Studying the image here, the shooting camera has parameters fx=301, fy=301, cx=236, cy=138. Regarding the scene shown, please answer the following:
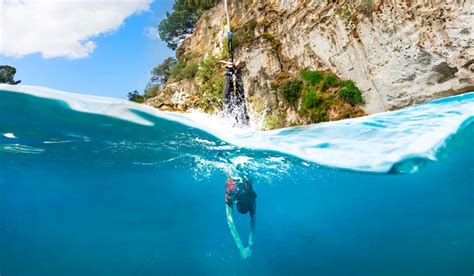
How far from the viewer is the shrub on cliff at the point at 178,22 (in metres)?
31.4

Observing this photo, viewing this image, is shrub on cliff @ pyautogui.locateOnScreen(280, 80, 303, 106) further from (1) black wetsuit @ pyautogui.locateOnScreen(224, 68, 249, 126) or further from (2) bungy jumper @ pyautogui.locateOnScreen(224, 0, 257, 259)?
(1) black wetsuit @ pyautogui.locateOnScreen(224, 68, 249, 126)

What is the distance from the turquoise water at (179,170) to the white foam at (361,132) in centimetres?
4

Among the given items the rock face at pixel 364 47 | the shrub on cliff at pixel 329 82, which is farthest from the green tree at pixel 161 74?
the shrub on cliff at pixel 329 82

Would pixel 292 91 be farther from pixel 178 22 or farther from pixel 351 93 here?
pixel 178 22

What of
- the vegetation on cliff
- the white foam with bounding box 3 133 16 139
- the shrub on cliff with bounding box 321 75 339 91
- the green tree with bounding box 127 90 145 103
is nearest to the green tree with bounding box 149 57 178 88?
the green tree with bounding box 127 90 145 103

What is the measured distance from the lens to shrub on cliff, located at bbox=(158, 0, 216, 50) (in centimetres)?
3139

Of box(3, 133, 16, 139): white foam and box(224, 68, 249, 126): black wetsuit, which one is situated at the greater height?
box(224, 68, 249, 126): black wetsuit

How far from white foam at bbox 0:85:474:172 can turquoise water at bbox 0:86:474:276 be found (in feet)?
0.13

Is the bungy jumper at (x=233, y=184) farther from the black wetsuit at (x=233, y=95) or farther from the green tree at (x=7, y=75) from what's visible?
the green tree at (x=7, y=75)

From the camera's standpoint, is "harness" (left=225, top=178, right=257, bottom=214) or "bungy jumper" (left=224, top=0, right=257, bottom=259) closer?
"bungy jumper" (left=224, top=0, right=257, bottom=259)

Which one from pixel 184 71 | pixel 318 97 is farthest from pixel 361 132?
pixel 184 71

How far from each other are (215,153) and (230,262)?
34.2m

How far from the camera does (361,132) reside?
8.86 meters

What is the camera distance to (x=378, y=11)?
13.7m
